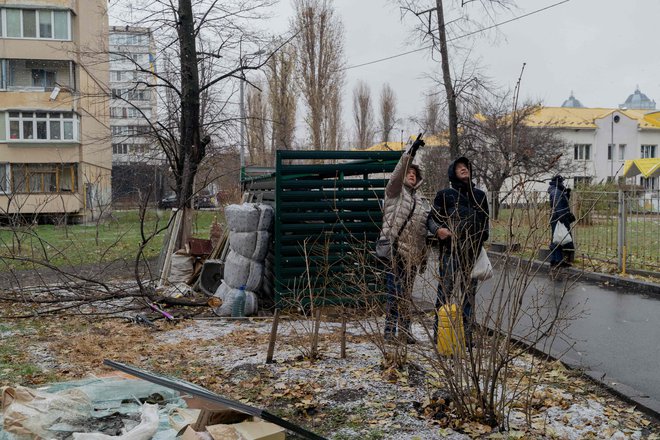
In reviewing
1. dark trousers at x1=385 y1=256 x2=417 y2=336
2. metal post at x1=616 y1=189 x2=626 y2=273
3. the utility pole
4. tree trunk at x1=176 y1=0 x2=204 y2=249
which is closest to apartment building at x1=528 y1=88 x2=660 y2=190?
the utility pole

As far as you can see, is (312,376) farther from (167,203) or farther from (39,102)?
(39,102)

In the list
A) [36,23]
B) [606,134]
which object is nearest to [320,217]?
[36,23]

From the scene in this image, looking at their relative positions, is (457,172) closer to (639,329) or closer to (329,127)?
(639,329)

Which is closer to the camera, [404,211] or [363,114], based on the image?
[404,211]

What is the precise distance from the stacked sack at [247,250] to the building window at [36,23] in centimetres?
3227

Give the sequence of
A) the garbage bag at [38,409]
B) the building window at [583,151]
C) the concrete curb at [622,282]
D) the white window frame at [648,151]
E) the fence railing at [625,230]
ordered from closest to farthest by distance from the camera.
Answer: the garbage bag at [38,409]
the concrete curb at [622,282]
the fence railing at [625,230]
the building window at [583,151]
the white window frame at [648,151]

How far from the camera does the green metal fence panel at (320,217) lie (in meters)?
7.69

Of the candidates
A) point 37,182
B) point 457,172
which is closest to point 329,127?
point 37,182

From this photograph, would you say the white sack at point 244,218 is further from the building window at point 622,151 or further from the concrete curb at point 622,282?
the building window at point 622,151

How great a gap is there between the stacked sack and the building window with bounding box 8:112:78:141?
101 feet

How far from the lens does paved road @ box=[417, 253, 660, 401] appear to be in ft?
16.4

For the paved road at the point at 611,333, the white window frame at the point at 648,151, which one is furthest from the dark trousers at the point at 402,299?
the white window frame at the point at 648,151

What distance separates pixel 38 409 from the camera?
382 cm

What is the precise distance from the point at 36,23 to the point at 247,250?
33.2 metres
